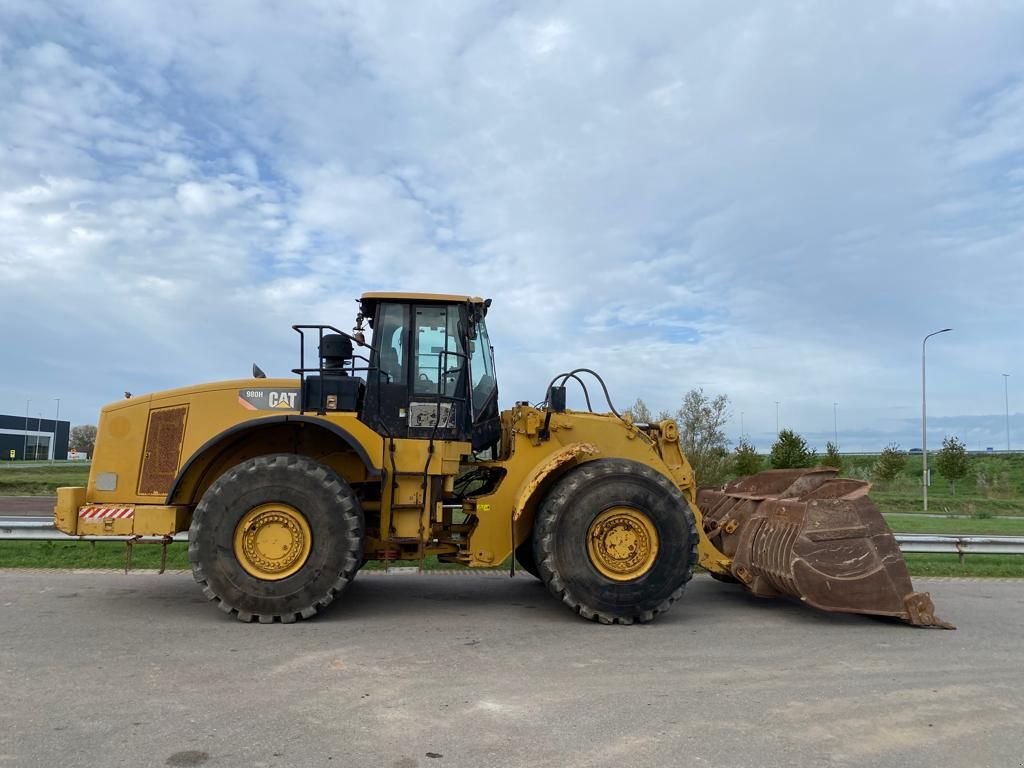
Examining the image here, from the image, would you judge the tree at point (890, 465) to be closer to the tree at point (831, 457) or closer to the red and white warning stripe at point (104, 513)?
the tree at point (831, 457)

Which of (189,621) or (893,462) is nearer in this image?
(189,621)

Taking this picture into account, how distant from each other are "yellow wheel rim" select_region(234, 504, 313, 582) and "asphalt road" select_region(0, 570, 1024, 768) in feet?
1.57

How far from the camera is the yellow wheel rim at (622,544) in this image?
6.27 meters

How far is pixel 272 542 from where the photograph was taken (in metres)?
6.02

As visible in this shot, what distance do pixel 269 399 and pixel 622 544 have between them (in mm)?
3328

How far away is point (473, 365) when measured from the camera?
22.9ft

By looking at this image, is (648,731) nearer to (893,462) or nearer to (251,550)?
(251,550)

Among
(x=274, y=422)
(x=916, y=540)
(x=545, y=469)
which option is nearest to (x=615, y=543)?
(x=545, y=469)

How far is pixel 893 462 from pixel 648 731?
3715 centimetres

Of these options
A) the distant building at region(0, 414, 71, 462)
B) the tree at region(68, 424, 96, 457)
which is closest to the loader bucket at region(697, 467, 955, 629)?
the distant building at region(0, 414, 71, 462)

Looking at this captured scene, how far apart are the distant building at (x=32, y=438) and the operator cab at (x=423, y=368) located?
6812 centimetres

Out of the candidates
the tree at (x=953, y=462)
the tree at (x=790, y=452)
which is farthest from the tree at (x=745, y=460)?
the tree at (x=953, y=462)

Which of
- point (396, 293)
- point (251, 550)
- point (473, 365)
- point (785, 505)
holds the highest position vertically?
point (396, 293)

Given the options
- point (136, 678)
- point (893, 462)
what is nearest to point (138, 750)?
point (136, 678)
